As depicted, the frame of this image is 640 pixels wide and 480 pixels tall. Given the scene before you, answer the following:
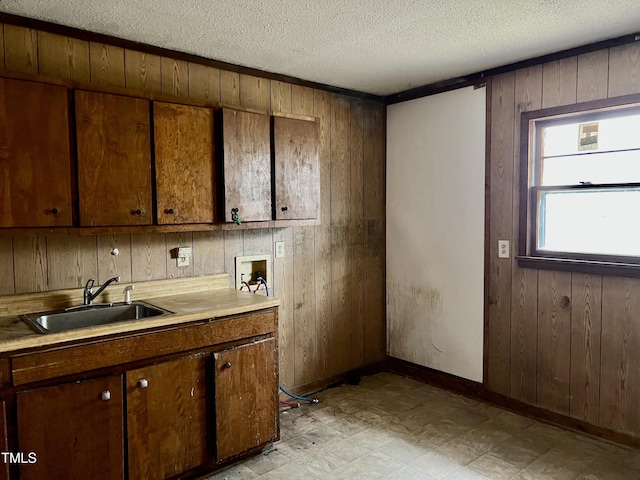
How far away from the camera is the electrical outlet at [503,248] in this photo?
320cm

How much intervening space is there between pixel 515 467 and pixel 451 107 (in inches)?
96.5

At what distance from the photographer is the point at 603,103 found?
107 inches

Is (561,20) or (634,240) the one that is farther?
(634,240)

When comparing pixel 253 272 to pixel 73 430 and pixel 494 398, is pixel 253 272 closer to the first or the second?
pixel 73 430

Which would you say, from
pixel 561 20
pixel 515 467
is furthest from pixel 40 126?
pixel 515 467

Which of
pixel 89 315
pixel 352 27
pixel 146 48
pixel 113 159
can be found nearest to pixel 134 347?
pixel 89 315

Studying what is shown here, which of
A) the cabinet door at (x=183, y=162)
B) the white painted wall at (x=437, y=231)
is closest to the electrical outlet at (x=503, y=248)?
the white painted wall at (x=437, y=231)

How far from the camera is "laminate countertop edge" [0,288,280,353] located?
188 centimetres

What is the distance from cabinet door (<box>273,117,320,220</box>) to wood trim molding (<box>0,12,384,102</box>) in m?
0.50

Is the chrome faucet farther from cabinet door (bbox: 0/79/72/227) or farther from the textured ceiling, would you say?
the textured ceiling

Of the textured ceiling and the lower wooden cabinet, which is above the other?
the textured ceiling

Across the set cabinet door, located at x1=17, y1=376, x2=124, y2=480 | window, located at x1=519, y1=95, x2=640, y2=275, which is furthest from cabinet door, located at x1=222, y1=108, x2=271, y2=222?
window, located at x1=519, y1=95, x2=640, y2=275

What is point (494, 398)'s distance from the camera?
3.30 m

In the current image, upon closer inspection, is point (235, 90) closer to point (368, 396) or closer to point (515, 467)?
point (368, 396)
